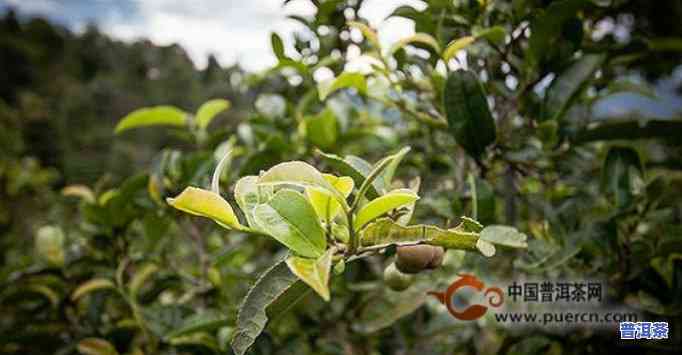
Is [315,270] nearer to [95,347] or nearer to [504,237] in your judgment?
[504,237]

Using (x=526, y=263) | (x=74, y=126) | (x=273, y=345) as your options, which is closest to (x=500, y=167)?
(x=526, y=263)

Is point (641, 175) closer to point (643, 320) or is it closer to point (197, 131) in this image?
point (643, 320)

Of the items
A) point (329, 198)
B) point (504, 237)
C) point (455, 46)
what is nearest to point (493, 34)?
point (455, 46)

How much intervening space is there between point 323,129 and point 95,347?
0.53 metres

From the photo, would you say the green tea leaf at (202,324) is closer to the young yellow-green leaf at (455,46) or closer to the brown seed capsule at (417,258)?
the brown seed capsule at (417,258)

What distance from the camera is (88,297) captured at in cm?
108

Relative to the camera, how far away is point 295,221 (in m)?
0.44

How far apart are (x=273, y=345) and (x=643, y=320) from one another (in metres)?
0.58

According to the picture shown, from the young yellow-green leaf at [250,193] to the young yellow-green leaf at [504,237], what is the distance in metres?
0.21

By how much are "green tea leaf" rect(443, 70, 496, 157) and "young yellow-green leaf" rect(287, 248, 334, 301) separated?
1.19 ft

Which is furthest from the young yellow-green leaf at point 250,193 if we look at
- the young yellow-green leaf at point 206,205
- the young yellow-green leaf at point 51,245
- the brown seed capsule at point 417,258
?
the young yellow-green leaf at point 51,245

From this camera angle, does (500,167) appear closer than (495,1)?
No

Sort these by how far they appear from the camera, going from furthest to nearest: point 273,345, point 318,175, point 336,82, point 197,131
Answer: point 197,131 < point 273,345 < point 336,82 < point 318,175

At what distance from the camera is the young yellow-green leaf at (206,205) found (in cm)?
42
